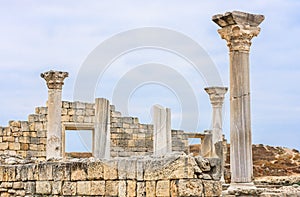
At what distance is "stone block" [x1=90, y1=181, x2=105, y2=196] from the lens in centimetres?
803

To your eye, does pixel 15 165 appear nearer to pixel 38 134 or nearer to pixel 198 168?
pixel 198 168

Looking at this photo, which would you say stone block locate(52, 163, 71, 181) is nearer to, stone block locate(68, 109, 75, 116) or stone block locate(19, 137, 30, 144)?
stone block locate(19, 137, 30, 144)

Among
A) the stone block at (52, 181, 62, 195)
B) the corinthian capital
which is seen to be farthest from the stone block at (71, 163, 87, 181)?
the corinthian capital

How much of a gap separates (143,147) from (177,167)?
14750 millimetres

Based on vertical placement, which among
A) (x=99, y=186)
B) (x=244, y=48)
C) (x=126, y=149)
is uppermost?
(x=244, y=48)

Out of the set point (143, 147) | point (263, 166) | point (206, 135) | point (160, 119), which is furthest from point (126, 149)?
point (263, 166)

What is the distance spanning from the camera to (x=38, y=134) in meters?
19.5

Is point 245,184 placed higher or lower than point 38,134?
lower

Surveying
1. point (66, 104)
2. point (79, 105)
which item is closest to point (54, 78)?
point (66, 104)

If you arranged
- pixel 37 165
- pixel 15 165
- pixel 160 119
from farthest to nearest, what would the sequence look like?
pixel 160 119, pixel 15 165, pixel 37 165

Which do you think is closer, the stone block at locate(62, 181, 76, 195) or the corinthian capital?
the stone block at locate(62, 181, 76, 195)

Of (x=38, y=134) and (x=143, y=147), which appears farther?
(x=143, y=147)

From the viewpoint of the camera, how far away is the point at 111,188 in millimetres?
7898

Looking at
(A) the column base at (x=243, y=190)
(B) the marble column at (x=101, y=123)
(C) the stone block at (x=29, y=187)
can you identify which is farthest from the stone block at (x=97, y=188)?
(B) the marble column at (x=101, y=123)
